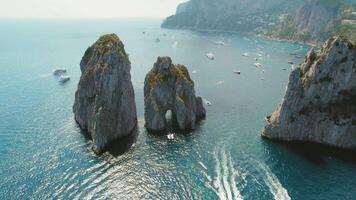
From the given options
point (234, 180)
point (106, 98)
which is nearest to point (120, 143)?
point (106, 98)

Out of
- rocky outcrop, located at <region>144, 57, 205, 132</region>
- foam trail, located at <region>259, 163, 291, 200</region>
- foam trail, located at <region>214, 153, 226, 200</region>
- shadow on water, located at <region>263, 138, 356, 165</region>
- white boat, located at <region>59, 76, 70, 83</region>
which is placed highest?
rocky outcrop, located at <region>144, 57, 205, 132</region>

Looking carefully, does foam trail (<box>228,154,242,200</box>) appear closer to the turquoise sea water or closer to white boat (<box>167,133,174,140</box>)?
the turquoise sea water

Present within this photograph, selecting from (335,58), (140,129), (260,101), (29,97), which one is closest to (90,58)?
(140,129)

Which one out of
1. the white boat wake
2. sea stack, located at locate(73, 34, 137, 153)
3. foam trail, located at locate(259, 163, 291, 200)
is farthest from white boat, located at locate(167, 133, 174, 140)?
foam trail, located at locate(259, 163, 291, 200)

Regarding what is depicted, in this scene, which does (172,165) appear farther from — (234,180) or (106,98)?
(106,98)

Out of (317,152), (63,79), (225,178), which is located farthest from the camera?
(63,79)

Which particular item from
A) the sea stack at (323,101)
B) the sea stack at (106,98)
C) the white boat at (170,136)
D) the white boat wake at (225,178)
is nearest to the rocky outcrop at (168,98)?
the white boat at (170,136)

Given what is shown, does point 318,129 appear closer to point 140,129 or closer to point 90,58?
point 140,129
